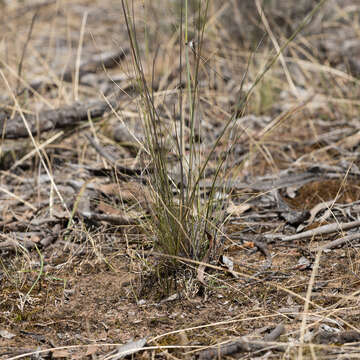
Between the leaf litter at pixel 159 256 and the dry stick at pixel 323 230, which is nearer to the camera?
the leaf litter at pixel 159 256

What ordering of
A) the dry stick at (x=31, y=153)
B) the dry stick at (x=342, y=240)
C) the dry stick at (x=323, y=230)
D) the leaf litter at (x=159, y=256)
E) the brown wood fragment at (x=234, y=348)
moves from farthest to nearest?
the dry stick at (x=31, y=153), the dry stick at (x=323, y=230), the dry stick at (x=342, y=240), the leaf litter at (x=159, y=256), the brown wood fragment at (x=234, y=348)

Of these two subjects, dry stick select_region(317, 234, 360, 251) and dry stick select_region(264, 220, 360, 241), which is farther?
dry stick select_region(264, 220, 360, 241)

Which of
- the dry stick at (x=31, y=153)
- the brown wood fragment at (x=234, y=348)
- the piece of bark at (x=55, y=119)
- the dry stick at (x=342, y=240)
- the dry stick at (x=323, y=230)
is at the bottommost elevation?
the dry stick at (x=323, y=230)

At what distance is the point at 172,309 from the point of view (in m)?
1.92

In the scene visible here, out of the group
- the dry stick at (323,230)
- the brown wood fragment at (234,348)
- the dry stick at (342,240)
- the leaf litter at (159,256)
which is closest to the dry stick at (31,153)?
the leaf litter at (159,256)

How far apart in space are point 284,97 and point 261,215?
1934mm

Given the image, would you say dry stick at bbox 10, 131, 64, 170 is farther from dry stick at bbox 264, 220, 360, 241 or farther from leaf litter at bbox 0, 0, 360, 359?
dry stick at bbox 264, 220, 360, 241

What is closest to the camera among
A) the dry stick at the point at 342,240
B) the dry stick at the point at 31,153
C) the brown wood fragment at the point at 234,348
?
the brown wood fragment at the point at 234,348

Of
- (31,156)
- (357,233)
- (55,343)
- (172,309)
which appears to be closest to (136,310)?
(172,309)

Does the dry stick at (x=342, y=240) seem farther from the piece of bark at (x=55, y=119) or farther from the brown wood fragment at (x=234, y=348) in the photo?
the piece of bark at (x=55, y=119)

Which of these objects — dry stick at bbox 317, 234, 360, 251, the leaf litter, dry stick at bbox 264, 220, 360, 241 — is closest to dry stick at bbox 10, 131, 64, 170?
the leaf litter

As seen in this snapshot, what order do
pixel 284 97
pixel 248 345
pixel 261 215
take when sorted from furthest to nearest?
pixel 284 97 < pixel 261 215 < pixel 248 345

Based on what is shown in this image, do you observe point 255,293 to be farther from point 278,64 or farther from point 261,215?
point 278,64

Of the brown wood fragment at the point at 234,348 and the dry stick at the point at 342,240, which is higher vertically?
the brown wood fragment at the point at 234,348
